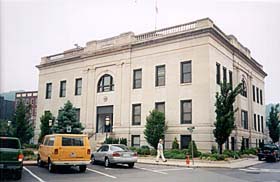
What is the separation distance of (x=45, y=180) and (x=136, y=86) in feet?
63.1

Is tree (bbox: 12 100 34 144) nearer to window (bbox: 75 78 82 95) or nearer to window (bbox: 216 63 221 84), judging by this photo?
window (bbox: 75 78 82 95)

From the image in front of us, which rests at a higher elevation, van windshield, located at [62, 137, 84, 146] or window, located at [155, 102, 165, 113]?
window, located at [155, 102, 165, 113]

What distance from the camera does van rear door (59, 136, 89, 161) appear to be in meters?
15.0

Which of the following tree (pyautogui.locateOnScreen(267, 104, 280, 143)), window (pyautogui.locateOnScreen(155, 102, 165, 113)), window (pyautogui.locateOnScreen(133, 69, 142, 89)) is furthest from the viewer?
tree (pyautogui.locateOnScreen(267, 104, 280, 143))

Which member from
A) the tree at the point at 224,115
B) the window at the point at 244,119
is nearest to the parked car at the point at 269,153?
the tree at the point at 224,115

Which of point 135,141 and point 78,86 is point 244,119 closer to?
point 135,141

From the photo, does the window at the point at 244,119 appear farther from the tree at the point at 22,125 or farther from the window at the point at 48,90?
the tree at the point at 22,125

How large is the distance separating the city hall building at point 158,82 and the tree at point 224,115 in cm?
148

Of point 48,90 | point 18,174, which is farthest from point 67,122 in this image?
point 18,174

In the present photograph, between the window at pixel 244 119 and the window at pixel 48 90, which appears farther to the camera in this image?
the window at pixel 48 90

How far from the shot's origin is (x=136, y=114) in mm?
30484

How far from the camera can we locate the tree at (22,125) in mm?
35438

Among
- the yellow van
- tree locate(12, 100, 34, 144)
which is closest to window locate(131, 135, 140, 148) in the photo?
tree locate(12, 100, 34, 144)

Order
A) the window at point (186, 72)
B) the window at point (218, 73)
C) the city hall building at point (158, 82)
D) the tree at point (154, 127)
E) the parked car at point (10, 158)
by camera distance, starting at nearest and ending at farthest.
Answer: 1. the parked car at point (10, 158)
2. the tree at point (154, 127)
3. the city hall building at point (158, 82)
4. the window at point (186, 72)
5. the window at point (218, 73)
